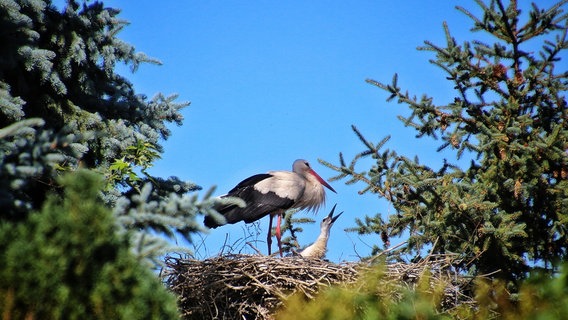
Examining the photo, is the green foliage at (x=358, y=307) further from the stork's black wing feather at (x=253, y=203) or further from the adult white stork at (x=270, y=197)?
the stork's black wing feather at (x=253, y=203)

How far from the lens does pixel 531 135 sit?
292 inches

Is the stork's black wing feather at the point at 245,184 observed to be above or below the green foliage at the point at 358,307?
above

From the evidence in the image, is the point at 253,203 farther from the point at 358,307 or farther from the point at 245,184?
the point at 358,307

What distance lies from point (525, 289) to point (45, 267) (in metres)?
2.48

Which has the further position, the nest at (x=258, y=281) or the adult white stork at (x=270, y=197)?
the adult white stork at (x=270, y=197)

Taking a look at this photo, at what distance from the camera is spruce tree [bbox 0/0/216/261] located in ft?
22.1

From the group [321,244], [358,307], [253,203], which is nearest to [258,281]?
[321,244]

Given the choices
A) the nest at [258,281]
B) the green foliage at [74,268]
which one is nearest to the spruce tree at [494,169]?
the nest at [258,281]

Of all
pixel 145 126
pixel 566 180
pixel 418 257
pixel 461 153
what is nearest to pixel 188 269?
pixel 145 126

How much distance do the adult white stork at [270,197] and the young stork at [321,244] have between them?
567 millimetres

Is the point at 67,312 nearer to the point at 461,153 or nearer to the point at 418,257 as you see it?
the point at 418,257

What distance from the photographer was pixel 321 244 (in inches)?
349

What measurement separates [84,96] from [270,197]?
9.50 feet

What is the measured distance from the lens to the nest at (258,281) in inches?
277
